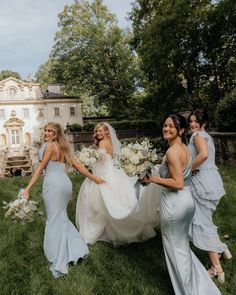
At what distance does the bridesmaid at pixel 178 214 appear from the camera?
147 inches

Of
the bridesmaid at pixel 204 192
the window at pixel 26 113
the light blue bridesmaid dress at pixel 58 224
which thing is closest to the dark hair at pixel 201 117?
the bridesmaid at pixel 204 192

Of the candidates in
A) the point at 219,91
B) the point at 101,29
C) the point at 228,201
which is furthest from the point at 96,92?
the point at 228,201

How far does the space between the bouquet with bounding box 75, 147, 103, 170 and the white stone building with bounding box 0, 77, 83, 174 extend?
1890 inches

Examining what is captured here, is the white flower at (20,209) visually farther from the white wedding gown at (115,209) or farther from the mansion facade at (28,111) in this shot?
the mansion facade at (28,111)

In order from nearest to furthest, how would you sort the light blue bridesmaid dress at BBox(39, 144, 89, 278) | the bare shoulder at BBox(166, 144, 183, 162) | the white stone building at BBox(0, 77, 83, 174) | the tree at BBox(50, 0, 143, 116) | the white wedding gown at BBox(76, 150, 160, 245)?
the bare shoulder at BBox(166, 144, 183, 162) < the light blue bridesmaid dress at BBox(39, 144, 89, 278) < the white wedding gown at BBox(76, 150, 160, 245) < the tree at BBox(50, 0, 143, 116) < the white stone building at BBox(0, 77, 83, 174)

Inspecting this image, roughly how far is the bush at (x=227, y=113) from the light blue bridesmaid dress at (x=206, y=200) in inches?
471

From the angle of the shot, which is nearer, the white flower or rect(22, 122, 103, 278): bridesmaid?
the white flower

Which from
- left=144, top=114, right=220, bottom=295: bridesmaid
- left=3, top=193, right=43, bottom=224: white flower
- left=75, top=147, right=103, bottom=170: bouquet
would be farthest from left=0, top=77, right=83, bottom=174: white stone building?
left=144, top=114, right=220, bottom=295: bridesmaid

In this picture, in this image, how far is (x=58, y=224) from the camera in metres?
5.42

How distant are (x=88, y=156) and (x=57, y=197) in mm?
1129

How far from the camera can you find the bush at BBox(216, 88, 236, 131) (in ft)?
53.5

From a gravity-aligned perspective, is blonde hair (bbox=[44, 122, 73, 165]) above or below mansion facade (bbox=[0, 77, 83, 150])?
below

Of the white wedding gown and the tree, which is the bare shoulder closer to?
the white wedding gown

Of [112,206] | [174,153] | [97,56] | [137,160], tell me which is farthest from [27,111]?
[174,153]
